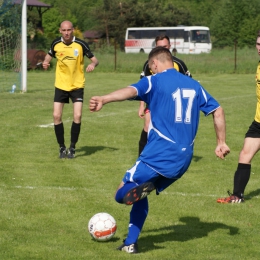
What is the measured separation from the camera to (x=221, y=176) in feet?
33.1

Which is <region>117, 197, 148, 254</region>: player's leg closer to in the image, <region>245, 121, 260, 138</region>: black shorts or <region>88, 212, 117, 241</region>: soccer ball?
<region>88, 212, 117, 241</region>: soccer ball

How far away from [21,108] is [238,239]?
12.5 meters

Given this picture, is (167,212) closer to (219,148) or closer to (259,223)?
(259,223)

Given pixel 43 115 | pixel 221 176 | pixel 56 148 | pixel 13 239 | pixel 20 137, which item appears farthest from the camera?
pixel 43 115

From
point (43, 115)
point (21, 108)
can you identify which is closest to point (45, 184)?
point (43, 115)

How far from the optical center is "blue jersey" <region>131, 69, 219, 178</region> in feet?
19.2

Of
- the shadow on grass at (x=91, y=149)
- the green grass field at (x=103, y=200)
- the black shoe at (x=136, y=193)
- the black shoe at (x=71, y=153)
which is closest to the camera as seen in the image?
the black shoe at (x=136, y=193)

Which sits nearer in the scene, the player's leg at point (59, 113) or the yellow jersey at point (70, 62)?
the player's leg at point (59, 113)

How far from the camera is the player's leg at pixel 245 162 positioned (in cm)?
836

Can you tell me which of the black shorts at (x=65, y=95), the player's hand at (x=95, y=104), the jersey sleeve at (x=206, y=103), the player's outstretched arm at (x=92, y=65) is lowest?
the black shorts at (x=65, y=95)

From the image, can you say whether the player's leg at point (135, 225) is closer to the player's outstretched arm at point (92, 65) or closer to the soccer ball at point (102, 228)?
the soccer ball at point (102, 228)

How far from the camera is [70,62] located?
38.1 ft

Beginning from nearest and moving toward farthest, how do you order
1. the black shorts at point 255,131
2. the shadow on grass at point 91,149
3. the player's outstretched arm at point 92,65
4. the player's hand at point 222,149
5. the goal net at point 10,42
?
1. the player's hand at point 222,149
2. the black shorts at point 255,131
3. the player's outstretched arm at point 92,65
4. the shadow on grass at point 91,149
5. the goal net at point 10,42

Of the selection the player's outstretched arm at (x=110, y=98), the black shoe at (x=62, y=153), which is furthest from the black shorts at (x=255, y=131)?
the black shoe at (x=62, y=153)
